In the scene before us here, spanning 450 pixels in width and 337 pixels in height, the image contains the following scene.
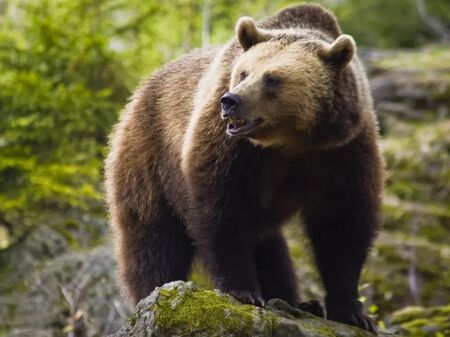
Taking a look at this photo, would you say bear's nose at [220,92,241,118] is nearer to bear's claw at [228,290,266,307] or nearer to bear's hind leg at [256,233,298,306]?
bear's claw at [228,290,266,307]

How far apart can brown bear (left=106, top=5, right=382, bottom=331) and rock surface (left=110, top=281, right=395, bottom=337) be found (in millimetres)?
646

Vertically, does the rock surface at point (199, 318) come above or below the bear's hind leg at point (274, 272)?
above

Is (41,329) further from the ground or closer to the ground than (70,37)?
closer to the ground

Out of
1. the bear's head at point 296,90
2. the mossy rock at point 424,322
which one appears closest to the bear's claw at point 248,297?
the bear's head at point 296,90

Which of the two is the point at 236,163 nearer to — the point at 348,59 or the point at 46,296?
the point at 348,59

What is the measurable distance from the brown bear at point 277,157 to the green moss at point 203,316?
70 centimetres

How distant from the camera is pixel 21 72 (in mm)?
10164

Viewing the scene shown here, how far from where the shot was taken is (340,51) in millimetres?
5867

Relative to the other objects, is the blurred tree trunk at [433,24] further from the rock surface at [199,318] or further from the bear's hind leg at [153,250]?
the rock surface at [199,318]

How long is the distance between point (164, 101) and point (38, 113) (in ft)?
11.9

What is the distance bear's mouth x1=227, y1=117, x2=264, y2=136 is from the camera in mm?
5484

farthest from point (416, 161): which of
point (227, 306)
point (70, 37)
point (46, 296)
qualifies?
point (227, 306)

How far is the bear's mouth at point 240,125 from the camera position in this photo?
5484 mm

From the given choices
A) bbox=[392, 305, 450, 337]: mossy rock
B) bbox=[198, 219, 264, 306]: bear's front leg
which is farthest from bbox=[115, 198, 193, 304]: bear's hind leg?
bbox=[392, 305, 450, 337]: mossy rock
